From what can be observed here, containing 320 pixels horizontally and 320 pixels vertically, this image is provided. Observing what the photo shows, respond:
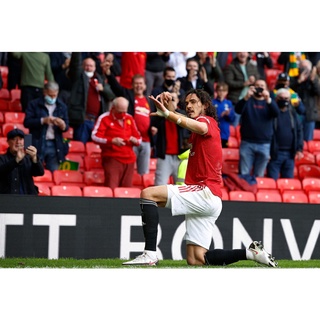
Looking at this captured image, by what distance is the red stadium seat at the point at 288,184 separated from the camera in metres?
17.3

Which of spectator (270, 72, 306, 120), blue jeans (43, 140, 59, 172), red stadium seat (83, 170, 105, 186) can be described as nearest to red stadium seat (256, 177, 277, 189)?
spectator (270, 72, 306, 120)

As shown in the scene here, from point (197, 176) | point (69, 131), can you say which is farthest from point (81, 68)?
point (197, 176)

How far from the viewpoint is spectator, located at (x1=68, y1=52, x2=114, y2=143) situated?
1688 centimetres

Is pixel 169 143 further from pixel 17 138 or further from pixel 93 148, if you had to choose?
pixel 17 138

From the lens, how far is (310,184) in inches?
694

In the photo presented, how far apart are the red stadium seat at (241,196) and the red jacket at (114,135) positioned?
1.75 metres

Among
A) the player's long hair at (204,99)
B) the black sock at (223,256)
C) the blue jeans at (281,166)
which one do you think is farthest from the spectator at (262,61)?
the black sock at (223,256)

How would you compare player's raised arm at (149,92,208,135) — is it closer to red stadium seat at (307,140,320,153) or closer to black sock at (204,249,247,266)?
black sock at (204,249,247,266)

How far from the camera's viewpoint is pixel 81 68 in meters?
16.9

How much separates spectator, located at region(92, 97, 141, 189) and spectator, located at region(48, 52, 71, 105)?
4.63 feet

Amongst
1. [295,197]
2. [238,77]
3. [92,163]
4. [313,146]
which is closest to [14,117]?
[92,163]

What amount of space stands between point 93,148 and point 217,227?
3.67 meters

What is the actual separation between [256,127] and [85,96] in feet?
10.2

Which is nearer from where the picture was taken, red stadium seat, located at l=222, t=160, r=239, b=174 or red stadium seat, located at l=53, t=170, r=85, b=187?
red stadium seat, located at l=53, t=170, r=85, b=187
